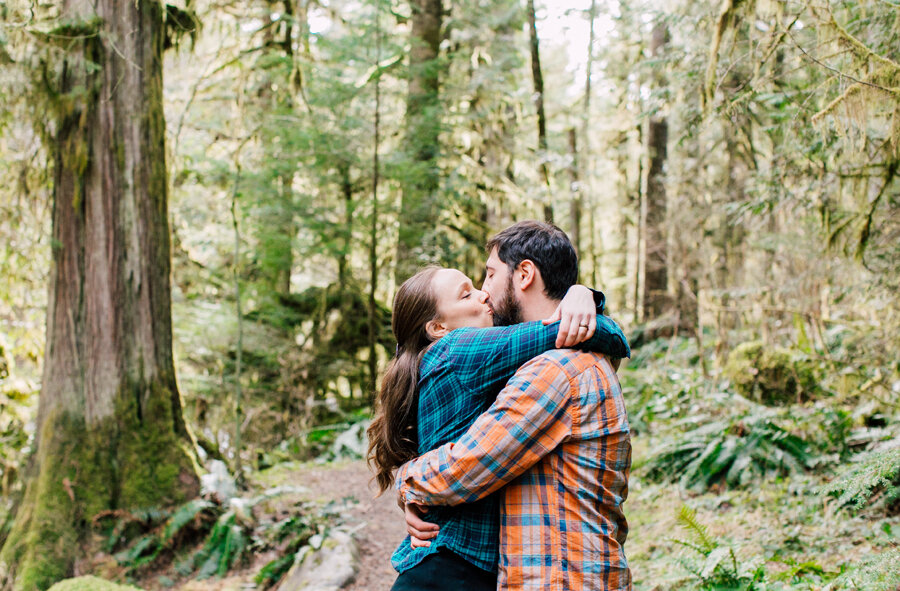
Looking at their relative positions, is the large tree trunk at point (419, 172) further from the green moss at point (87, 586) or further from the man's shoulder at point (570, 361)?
the man's shoulder at point (570, 361)

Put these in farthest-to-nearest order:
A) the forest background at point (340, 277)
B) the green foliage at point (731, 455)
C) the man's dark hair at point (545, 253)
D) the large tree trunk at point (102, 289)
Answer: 1. the green foliage at point (731, 455)
2. the large tree trunk at point (102, 289)
3. the forest background at point (340, 277)
4. the man's dark hair at point (545, 253)

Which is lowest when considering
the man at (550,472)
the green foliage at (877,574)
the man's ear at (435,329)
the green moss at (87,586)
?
the green moss at (87,586)

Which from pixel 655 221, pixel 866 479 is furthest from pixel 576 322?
pixel 655 221

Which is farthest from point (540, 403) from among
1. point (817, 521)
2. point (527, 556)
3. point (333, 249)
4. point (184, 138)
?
point (184, 138)

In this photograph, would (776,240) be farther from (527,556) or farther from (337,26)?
(337,26)

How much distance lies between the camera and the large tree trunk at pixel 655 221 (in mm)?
13586

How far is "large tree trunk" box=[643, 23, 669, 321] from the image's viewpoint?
1359 centimetres

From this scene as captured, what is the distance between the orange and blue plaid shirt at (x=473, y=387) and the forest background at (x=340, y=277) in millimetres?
1914

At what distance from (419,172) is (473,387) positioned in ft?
28.0

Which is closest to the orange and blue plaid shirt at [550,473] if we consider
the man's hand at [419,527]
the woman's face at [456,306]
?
the man's hand at [419,527]

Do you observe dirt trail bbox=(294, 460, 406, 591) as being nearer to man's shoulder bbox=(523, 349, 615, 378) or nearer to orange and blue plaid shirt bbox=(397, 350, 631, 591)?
orange and blue plaid shirt bbox=(397, 350, 631, 591)

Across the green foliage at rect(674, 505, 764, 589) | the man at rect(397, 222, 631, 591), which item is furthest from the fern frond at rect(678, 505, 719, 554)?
the man at rect(397, 222, 631, 591)

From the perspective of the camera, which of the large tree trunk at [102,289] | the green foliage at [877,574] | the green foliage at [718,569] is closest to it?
the green foliage at [877,574]

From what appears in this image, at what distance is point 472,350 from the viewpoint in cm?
198
